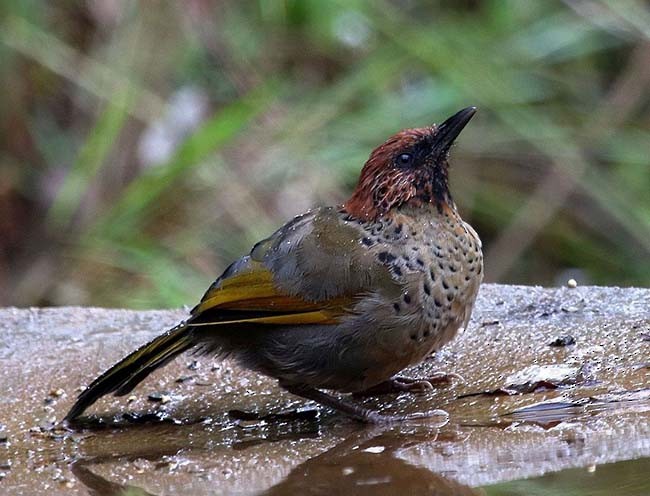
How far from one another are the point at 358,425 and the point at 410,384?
0.87 ft

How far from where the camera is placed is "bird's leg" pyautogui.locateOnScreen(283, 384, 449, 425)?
139 inches

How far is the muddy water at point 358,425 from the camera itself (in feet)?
9.40

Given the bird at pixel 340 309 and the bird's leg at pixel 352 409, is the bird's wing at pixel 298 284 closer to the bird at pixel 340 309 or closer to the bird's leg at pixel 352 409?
the bird at pixel 340 309

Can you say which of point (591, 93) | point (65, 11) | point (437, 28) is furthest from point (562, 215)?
point (65, 11)

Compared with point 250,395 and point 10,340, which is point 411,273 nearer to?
point 250,395

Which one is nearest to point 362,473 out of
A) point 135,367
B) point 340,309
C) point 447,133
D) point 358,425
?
point 358,425

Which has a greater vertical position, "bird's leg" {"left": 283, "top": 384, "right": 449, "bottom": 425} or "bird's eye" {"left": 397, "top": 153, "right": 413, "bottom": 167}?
"bird's eye" {"left": 397, "top": 153, "right": 413, "bottom": 167}

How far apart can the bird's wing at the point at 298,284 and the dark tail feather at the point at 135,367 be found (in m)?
0.09

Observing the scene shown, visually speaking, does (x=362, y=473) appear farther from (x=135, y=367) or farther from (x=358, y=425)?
(x=135, y=367)

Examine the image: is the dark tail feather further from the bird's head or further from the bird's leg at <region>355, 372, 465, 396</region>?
the bird's head

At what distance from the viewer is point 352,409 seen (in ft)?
11.9

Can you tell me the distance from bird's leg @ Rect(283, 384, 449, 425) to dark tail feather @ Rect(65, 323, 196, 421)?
0.36 metres

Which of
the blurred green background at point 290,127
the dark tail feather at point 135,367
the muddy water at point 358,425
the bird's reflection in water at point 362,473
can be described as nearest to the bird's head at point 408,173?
the muddy water at point 358,425

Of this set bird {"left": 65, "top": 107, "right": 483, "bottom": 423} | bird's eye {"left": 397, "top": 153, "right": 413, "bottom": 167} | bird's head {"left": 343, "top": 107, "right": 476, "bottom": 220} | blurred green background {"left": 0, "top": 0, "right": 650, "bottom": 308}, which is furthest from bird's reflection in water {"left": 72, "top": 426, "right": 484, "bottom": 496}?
blurred green background {"left": 0, "top": 0, "right": 650, "bottom": 308}
